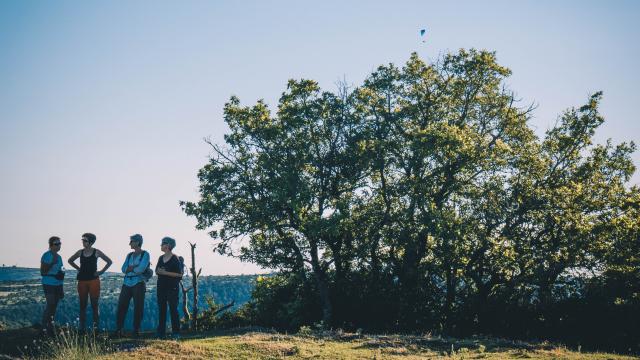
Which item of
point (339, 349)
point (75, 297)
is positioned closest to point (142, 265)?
point (339, 349)

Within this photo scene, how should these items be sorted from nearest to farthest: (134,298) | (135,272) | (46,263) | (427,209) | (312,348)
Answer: (312,348) → (46,263) → (135,272) → (134,298) → (427,209)

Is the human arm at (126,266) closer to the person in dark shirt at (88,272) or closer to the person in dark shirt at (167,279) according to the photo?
the person in dark shirt at (88,272)

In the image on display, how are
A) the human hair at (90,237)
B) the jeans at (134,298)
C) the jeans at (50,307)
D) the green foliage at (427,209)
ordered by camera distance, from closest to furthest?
1. the jeans at (50,307)
2. the jeans at (134,298)
3. the human hair at (90,237)
4. the green foliage at (427,209)

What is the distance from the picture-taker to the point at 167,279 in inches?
502

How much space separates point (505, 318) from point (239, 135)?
603 inches

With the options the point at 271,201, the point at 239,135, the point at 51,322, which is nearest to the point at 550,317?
the point at 271,201

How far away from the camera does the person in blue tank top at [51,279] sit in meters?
12.7

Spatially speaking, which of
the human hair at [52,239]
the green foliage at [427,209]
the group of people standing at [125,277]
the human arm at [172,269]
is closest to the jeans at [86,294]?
the group of people standing at [125,277]

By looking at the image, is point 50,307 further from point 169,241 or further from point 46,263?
point 169,241

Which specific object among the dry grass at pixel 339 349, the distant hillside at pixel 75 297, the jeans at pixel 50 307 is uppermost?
the jeans at pixel 50 307

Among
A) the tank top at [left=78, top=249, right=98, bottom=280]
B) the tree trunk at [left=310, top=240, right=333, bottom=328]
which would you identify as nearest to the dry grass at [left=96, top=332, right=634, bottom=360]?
the tank top at [left=78, top=249, right=98, bottom=280]

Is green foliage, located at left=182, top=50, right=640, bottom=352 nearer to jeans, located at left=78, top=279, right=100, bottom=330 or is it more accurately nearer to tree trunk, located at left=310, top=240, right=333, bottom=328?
tree trunk, located at left=310, top=240, right=333, bottom=328

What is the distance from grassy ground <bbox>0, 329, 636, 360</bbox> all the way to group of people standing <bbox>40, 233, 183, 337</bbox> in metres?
0.88

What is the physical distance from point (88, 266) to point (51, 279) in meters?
0.95
